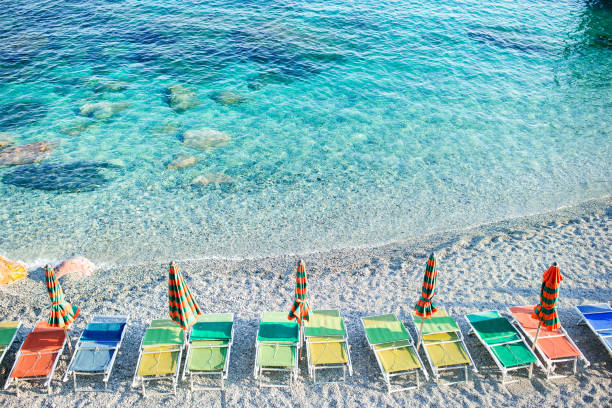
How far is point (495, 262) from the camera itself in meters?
13.6

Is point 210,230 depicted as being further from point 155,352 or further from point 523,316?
point 523,316

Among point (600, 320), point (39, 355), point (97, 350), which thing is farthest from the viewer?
point (600, 320)

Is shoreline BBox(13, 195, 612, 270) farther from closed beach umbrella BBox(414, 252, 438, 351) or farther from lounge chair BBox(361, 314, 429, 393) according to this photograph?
closed beach umbrella BBox(414, 252, 438, 351)

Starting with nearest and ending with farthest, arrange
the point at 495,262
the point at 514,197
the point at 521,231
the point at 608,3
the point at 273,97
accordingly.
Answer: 1. the point at 495,262
2. the point at 521,231
3. the point at 514,197
4. the point at 273,97
5. the point at 608,3

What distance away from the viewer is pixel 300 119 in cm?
2294

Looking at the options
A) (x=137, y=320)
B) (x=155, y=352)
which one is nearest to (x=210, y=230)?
(x=137, y=320)

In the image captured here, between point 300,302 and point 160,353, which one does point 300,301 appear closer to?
point 300,302

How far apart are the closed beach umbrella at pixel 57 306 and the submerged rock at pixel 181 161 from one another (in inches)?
387

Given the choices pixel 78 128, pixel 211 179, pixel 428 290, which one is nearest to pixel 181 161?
pixel 211 179

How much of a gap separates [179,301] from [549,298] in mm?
7894

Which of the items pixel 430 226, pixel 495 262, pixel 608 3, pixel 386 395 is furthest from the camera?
pixel 608 3

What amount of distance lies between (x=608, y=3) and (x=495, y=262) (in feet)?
115

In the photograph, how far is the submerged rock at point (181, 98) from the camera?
24.0m

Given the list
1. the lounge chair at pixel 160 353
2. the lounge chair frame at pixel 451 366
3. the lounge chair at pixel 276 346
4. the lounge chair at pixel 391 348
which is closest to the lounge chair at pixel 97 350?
the lounge chair at pixel 160 353
